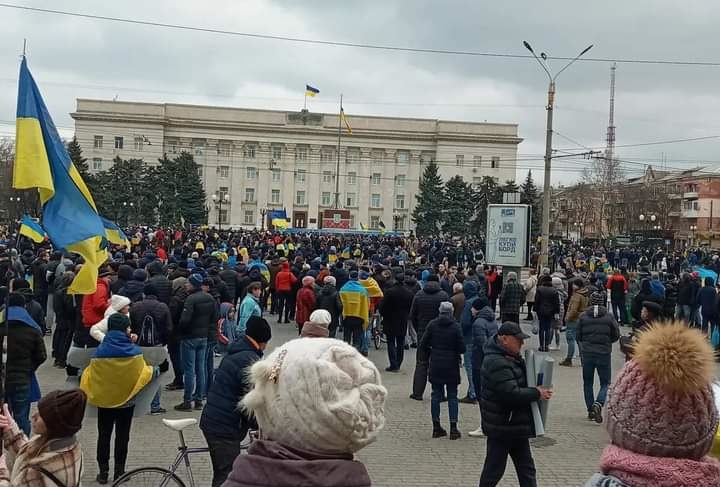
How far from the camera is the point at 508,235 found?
19.3m

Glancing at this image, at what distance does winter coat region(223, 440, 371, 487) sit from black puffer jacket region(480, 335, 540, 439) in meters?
3.66

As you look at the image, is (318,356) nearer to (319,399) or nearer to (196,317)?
(319,399)

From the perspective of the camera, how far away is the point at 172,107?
88.0 metres

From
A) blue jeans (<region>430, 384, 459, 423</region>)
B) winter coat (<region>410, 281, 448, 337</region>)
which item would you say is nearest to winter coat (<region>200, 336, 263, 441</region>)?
blue jeans (<region>430, 384, 459, 423</region>)

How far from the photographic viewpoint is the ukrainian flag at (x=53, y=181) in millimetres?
5301

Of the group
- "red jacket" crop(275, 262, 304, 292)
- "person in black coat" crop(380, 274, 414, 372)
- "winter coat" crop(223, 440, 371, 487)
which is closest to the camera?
"winter coat" crop(223, 440, 371, 487)

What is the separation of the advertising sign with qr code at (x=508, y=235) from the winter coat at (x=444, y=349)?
35.3 ft

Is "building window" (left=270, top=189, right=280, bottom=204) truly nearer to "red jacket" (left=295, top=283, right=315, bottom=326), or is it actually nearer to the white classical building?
the white classical building

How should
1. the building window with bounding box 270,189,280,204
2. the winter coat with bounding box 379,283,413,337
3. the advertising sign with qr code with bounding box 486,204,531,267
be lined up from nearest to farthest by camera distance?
1. the winter coat with bounding box 379,283,413,337
2. the advertising sign with qr code with bounding box 486,204,531,267
3. the building window with bounding box 270,189,280,204

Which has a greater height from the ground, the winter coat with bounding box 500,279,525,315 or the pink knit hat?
the pink knit hat

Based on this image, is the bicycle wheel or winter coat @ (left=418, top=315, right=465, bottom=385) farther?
winter coat @ (left=418, top=315, right=465, bottom=385)

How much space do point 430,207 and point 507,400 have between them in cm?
6214

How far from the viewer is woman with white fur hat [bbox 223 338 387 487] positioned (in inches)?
81.4

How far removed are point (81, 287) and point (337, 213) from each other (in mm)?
51276
